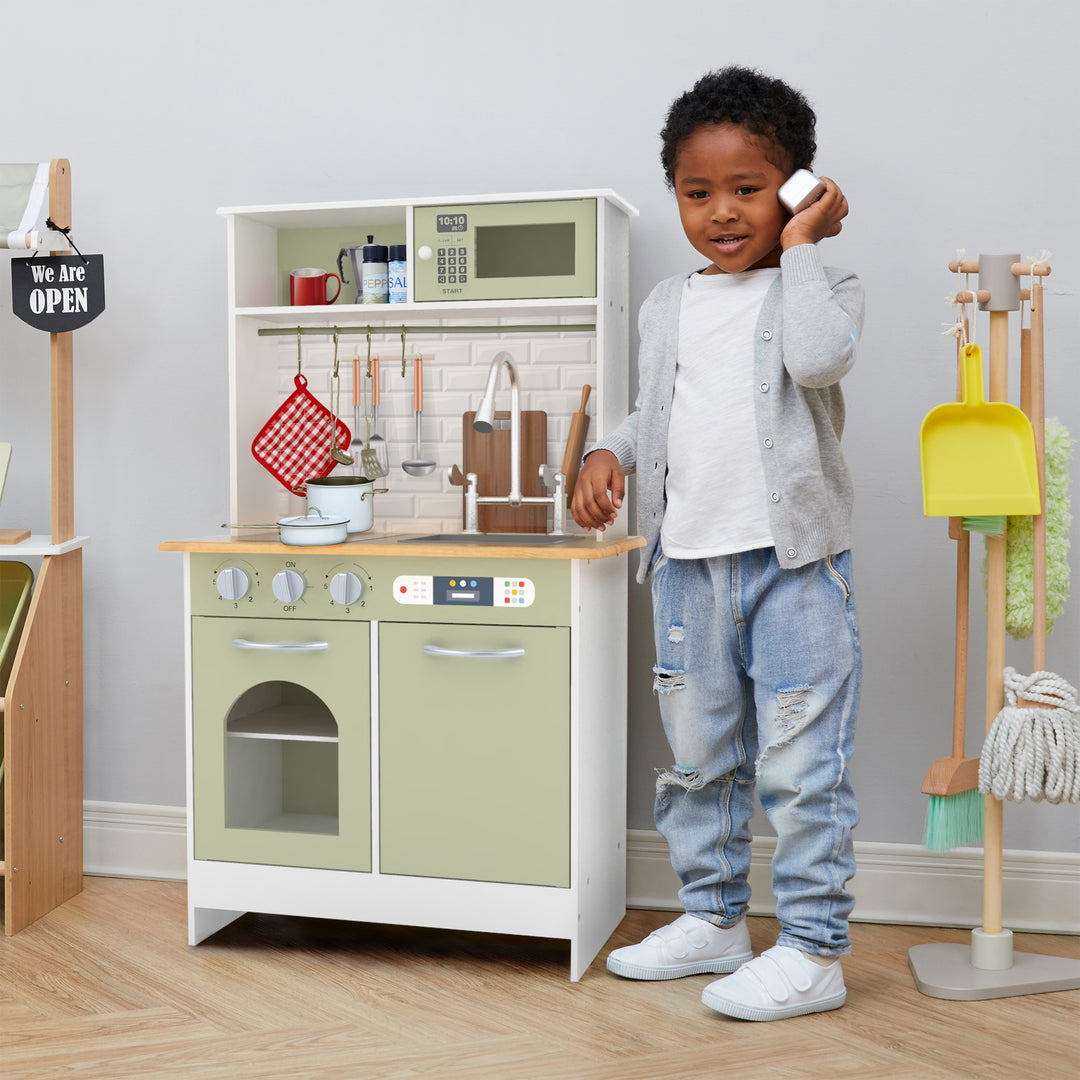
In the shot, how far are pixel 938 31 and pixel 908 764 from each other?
1424mm

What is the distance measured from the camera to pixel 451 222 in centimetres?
225

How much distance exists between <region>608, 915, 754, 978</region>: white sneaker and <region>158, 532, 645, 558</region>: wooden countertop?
0.67 metres

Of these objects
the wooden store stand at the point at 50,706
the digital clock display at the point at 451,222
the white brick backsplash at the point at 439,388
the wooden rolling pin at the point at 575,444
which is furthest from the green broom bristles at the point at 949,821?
the wooden store stand at the point at 50,706

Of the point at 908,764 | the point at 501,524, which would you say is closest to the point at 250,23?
the point at 501,524

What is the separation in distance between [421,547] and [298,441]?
0.56m

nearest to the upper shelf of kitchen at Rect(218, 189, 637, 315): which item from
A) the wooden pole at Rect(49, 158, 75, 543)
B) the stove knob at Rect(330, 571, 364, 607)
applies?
the wooden pole at Rect(49, 158, 75, 543)

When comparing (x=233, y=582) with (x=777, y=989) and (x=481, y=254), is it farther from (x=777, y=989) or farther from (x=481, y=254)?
(x=777, y=989)

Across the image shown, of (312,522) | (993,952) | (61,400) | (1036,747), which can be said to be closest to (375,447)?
(312,522)

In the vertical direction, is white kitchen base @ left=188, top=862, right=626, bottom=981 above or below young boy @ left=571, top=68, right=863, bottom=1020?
below

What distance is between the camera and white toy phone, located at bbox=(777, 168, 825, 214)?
1808 millimetres

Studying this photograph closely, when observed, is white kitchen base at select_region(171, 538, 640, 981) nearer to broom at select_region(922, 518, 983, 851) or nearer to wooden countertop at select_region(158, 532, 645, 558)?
wooden countertop at select_region(158, 532, 645, 558)

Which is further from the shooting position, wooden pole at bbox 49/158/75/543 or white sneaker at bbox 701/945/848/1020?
wooden pole at bbox 49/158/75/543

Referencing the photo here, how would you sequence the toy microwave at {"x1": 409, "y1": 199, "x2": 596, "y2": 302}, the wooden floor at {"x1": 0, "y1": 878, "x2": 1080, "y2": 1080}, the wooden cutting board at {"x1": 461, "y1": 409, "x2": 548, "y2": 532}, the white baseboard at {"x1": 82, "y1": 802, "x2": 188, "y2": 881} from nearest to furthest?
1. the wooden floor at {"x1": 0, "y1": 878, "x2": 1080, "y2": 1080}
2. the toy microwave at {"x1": 409, "y1": 199, "x2": 596, "y2": 302}
3. the wooden cutting board at {"x1": 461, "y1": 409, "x2": 548, "y2": 532}
4. the white baseboard at {"x1": 82, "y1": 802, "x2": 188, "y2": 881}

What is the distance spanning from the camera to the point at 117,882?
8.55ft
